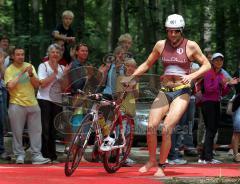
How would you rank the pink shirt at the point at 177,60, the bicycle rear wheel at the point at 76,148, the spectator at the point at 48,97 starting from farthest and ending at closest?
1. the spectator at the point at 48,97
2. the pink shirt at the point at 177,60
3. the bicycle rear wheel at the point at 76,148

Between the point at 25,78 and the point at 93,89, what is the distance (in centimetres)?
200

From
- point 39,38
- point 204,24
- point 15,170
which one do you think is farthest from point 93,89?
point 204,24

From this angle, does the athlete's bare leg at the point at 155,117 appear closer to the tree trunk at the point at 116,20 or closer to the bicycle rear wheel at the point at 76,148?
the bicycle rear wheel at the point at 76,148

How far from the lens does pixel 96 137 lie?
32.7ft

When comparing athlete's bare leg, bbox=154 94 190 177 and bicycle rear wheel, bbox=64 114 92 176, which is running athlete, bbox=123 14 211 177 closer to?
athlete's bare leg, bbox=154 94 190 177

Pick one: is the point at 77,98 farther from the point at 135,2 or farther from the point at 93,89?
the point at 135,2

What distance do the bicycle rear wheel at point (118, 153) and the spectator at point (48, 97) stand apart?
1815mm

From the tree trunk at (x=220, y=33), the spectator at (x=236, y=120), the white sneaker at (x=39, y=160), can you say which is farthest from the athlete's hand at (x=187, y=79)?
the tree trunk at (x=220, y=33)

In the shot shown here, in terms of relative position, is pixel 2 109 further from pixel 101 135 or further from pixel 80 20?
pixel 80 20

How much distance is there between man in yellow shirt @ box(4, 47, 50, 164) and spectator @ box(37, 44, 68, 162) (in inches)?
7.3

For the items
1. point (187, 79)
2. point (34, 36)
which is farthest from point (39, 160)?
point (34, 36)

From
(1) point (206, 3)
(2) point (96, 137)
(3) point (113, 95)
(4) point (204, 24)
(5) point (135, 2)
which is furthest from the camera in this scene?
(4) point (204, 24)

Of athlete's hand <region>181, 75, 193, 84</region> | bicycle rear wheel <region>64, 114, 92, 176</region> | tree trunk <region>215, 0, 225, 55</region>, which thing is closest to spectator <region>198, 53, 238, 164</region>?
athlete's hand <region>181, 75, 193, 84</region>

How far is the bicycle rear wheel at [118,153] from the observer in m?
10.1
